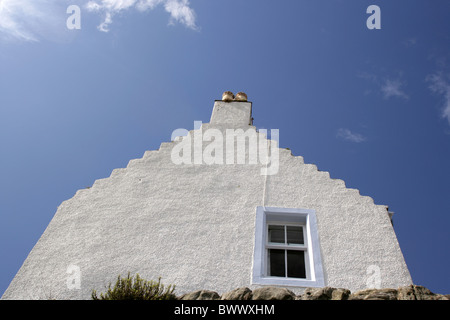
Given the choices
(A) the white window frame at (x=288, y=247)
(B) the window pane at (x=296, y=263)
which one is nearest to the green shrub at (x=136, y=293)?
(A) the white window frame at (x=288, y=247)

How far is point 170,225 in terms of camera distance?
24.5ft

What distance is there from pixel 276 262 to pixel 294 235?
2.58 feet

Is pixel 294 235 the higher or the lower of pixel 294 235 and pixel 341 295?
the higher

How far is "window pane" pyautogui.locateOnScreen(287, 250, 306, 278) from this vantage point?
6902 mm

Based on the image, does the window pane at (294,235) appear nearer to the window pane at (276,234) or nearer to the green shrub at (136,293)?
the window pane at (276,234)

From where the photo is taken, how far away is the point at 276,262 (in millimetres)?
7121

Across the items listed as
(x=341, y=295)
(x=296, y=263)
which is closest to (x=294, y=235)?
(x=296, y=263)

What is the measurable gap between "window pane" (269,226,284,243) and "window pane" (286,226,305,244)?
13cm

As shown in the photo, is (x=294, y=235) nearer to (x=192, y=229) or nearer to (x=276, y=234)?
(x=276, y=234)

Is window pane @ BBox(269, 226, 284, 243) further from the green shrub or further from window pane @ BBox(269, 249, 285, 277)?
the green shrub

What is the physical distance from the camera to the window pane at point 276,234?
24.9 feet

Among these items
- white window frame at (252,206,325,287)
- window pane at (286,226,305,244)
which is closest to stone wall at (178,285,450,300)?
white window frame at (252,206,325,287)
